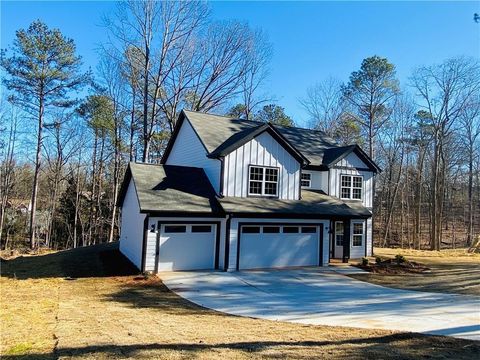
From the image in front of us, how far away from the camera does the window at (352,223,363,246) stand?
21.0m

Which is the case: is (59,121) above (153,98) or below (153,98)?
below

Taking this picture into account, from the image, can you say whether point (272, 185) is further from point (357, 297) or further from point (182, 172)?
point (357, 297)

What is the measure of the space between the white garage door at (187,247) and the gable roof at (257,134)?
3.77 m

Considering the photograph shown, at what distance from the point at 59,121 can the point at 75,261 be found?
16699 millimetres

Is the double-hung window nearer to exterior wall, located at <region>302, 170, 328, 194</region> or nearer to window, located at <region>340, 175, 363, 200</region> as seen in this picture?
window, located at <region>340, 175, 363, 200</region>

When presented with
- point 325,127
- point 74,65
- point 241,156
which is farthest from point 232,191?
point 325,127

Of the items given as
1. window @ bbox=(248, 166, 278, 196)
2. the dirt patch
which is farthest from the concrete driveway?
window @ bbox=(248, 166, 278, 196)

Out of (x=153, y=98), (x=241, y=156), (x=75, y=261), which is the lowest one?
(x=75, y=261)

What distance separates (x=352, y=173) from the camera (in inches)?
885

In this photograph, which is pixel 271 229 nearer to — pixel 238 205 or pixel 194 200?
pixel 238 205

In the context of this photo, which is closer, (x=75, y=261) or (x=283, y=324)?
(x=283, y=324)

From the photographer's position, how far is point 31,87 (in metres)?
26.7

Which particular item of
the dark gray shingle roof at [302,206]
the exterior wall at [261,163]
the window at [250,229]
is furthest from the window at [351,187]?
the window at [250,229]

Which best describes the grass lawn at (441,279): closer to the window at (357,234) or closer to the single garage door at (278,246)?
the single garage door at (278,246)
